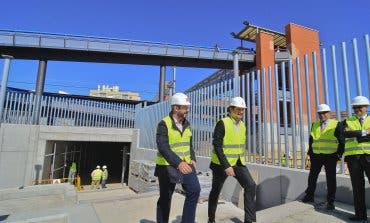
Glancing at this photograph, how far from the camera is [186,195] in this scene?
3789 millimetres

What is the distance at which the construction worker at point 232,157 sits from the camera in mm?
4363

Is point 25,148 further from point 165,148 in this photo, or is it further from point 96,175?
point 165,148

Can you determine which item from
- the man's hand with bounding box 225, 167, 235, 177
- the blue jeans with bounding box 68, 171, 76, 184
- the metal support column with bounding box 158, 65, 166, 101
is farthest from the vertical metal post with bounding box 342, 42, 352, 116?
the metal support column with bounding box 158, 65, 166, 101

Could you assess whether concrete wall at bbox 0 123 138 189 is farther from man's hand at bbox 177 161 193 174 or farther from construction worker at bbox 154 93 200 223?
man's hand at bbox 177 161 193 174

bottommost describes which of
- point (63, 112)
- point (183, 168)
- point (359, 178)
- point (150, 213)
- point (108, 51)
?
point (150, 213)

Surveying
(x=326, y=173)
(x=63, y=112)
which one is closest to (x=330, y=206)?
(x=326, y=173)

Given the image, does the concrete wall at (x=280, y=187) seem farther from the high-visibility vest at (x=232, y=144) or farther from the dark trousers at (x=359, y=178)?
the high-visibility vest at (x=232, y=144)

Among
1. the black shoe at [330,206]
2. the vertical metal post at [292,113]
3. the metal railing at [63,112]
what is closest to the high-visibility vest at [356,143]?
the black shoe at [330,206]

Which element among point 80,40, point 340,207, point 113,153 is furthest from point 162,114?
point 113,153

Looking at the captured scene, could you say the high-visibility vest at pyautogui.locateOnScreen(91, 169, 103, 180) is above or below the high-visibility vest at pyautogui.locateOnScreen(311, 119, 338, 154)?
below

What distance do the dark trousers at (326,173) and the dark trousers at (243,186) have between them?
1.33 m

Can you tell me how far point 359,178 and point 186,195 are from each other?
231cm

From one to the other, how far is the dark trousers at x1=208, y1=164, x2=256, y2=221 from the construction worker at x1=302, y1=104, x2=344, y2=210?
1.32 metres

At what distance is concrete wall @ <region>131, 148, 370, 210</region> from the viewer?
518 centimetres
